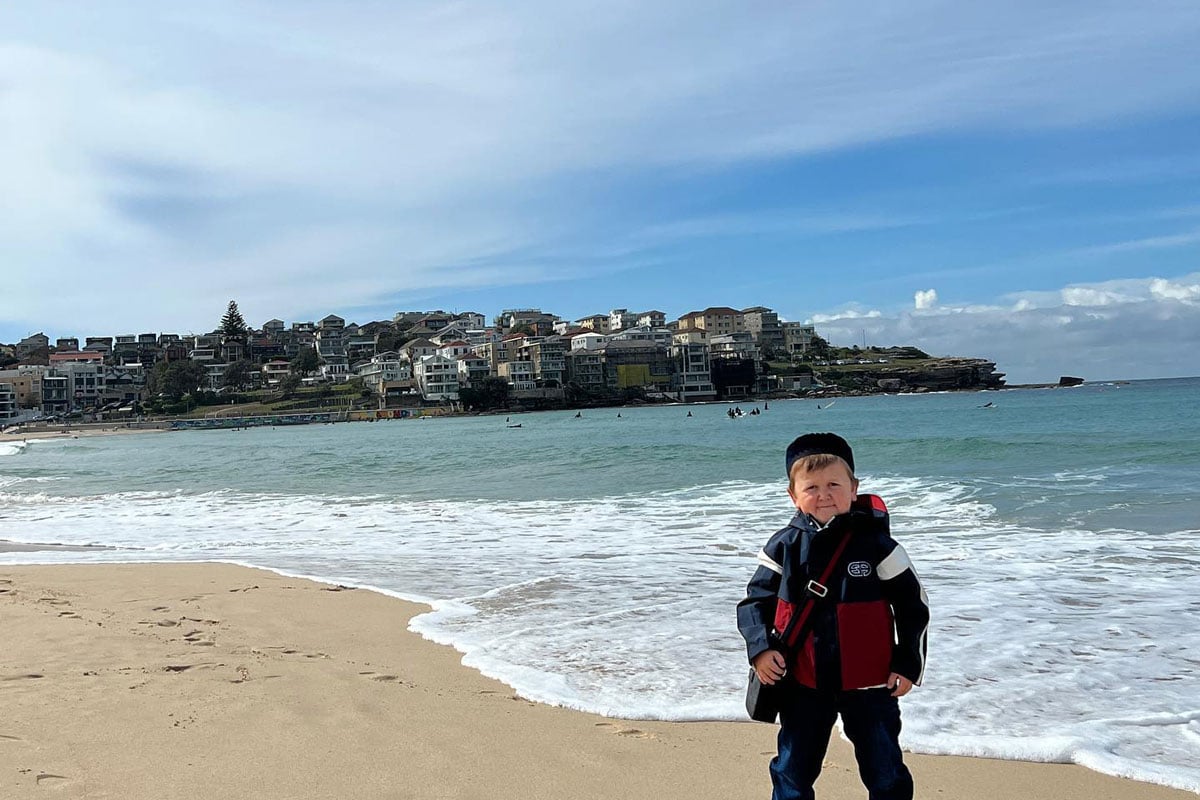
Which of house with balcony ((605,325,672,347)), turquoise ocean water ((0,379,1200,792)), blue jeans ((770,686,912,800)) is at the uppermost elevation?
house with balcony ((605,325,672,347))

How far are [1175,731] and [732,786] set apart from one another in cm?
205

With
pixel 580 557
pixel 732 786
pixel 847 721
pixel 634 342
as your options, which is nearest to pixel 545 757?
pixel 732 786

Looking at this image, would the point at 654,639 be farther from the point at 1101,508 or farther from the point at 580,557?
the point at 1101,508

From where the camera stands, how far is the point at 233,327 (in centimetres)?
14712

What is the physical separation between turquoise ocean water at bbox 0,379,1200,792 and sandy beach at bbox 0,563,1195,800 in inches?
10.5

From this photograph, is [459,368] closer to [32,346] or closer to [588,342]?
[588,342]

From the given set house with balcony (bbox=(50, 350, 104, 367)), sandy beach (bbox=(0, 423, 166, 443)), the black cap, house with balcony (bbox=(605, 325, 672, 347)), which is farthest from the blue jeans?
house with balcony (bbox=(50, 350, 104, 367))

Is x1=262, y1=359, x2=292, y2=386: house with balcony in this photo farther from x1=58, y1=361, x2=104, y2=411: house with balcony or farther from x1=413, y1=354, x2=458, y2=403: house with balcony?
x1=413, y1=354, x2=458, y2=403: house with balcony

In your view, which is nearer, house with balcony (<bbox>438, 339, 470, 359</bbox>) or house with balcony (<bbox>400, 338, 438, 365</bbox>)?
house with balcony (<bbox>438, 339, 470, 359</bbox>)

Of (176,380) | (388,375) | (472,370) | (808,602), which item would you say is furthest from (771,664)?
(176,380)

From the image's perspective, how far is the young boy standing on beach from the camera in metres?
2.47

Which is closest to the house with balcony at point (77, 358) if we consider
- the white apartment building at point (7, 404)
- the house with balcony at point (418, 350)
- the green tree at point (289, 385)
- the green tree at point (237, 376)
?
the white apartment building at point (7, 404)

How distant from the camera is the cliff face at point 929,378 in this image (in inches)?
4948

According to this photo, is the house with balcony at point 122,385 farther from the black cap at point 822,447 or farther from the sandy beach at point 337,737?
the black cap at point 822,447
